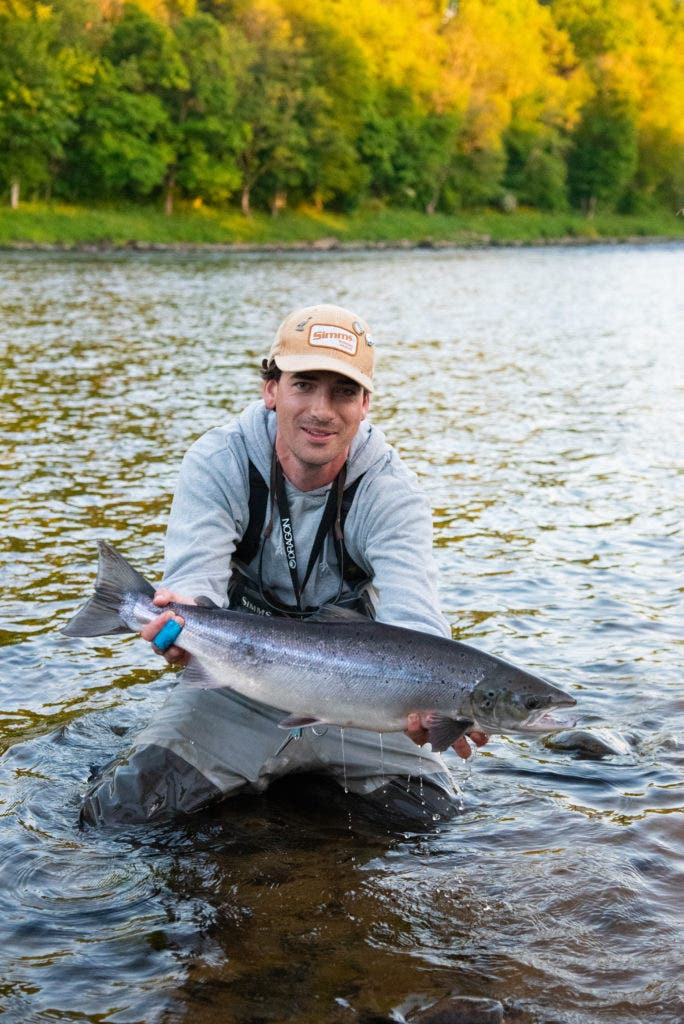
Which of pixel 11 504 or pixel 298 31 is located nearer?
pixel 11 504

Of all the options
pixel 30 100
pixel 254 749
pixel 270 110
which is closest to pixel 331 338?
pixel 254 749

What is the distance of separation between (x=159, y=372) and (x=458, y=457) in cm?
724

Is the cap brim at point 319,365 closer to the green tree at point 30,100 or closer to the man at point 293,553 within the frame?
the man at point 293,553

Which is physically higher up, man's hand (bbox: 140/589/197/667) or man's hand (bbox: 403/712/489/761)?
man's hand (bbox: 140/589/197/667)

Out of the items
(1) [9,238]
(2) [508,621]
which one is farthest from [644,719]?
(1) [9,238]

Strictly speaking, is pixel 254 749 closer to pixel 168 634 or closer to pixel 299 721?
pixel 299 721

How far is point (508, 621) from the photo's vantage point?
8781mm

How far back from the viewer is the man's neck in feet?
17.6

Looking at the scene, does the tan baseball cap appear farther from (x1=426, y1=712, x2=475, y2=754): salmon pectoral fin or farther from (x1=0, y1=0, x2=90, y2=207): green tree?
(x1=0, y1=0, x2=90, y2=207): green tree

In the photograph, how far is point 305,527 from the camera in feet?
18.0

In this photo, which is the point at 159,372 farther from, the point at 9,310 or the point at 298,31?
the point at 298,31

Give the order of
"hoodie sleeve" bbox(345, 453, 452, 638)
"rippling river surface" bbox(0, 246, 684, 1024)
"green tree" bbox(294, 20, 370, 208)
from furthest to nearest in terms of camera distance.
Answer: "green tree" bbox(294, 20, 370, 208), "hoodie sleeve" bbox(345, 453, 452, 638), "rippling river surface" bbox(0, 246, 684, 1024)

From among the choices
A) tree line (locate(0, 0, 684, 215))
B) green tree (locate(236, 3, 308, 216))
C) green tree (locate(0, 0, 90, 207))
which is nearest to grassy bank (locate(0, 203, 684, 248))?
tree line (locate(0, 0, 684, 215))

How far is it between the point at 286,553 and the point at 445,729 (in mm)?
1283
